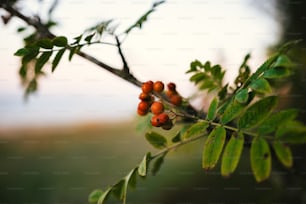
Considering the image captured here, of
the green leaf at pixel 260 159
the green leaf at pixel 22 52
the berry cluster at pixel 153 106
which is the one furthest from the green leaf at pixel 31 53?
the green leaf at pixel 260 159

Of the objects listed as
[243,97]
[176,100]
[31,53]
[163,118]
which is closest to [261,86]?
[243,97]

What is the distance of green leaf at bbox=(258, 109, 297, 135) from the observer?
1.70 feet

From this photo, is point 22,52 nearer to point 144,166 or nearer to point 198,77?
point 144,166

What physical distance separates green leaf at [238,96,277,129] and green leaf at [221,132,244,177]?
2 centimetres

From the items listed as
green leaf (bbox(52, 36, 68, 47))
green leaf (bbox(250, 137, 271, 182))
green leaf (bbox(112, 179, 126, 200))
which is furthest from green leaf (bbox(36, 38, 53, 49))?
green leaf (bbox(250, 137, 271, 182))

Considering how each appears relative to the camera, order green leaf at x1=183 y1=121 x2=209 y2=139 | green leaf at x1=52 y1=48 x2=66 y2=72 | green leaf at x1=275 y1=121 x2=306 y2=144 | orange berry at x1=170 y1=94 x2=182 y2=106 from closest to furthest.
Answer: green leaf at x1=275 y1=121 x2=306 y2=144 → green leaf at x1=183 y1=121 x2=209 y2=139 → green leaf at x1=52 y1=48 x2=66 y2=72 → orange berry at x1=170 y1=94 x2=182 y2=106

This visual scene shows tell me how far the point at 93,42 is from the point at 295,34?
4.37ft

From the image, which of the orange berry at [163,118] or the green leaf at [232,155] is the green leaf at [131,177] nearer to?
the orange berry at [163,118]

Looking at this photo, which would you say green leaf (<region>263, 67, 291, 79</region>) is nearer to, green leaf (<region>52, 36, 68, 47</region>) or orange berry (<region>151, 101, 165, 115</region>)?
orange berry (<region>151, 101, 165, 115</region>)

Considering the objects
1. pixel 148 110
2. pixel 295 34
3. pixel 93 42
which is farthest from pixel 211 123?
pixel 295 34

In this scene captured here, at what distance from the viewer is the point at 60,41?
0.71m

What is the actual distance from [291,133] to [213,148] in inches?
4.4

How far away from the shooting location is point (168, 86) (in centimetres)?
84

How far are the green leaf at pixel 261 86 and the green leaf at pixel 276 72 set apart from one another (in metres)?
0.01
